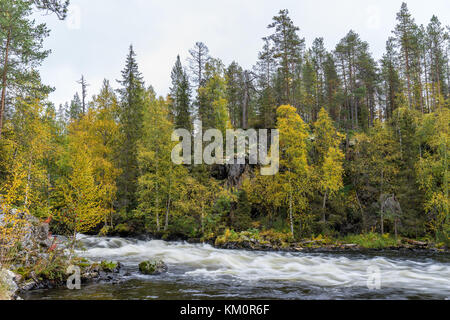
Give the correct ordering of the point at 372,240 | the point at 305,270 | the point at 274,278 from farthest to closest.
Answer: the point at 372,240 → the point at 305,270 → the point at 274,278

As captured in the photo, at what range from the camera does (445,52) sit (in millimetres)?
44344

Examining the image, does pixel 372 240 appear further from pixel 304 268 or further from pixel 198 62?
pixel 198 62

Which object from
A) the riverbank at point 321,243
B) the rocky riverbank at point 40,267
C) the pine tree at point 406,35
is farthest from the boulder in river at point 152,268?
the pine tree at point 406,35

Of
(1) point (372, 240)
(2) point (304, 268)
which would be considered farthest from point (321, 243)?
(2) point (304, 268)

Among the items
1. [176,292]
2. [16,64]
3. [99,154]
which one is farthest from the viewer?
[99,154]

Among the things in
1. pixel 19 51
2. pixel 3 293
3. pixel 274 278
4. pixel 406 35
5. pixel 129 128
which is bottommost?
pixel 274 278

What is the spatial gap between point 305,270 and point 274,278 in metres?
2.47

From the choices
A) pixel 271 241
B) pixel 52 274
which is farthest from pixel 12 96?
pixel 271 241

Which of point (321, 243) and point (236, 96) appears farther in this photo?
point (236, 96)

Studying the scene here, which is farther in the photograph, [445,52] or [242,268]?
[445,52]

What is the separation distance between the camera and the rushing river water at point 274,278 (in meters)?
9.46

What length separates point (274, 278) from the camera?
12133 mm
